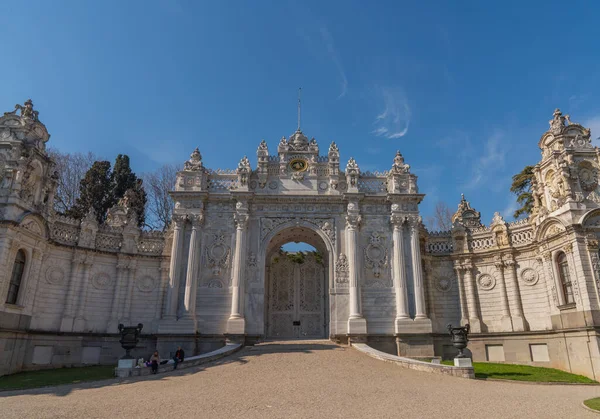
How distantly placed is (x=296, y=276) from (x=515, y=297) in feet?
40.1


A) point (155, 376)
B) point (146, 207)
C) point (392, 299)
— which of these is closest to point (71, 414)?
point (155, 376)

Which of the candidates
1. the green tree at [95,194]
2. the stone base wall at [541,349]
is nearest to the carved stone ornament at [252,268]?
the stone base wall at [541,349]

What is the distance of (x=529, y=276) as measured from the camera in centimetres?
2150

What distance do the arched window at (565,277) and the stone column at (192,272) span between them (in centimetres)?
1778

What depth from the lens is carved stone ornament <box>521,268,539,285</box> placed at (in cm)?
2127

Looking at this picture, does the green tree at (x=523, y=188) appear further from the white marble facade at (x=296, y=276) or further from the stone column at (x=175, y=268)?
the stone column at (x=175, y=268)

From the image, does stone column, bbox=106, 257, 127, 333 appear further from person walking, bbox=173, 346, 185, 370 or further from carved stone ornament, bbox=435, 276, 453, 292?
carved stone ornament, bbox=435, 276, 453, 292

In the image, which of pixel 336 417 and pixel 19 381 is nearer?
pixel 336 417

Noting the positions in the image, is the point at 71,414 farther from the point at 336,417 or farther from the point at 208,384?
the point at 336,417

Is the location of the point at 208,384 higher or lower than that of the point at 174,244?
lower

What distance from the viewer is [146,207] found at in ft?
115

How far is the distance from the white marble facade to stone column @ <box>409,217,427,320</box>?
0.07 metres

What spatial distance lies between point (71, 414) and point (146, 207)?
27030 mm

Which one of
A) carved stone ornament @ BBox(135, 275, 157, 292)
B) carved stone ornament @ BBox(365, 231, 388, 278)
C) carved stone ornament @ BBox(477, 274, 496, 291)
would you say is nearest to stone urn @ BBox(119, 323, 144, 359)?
carved stone ornament @ BBox(135, 275, 157, 292)
